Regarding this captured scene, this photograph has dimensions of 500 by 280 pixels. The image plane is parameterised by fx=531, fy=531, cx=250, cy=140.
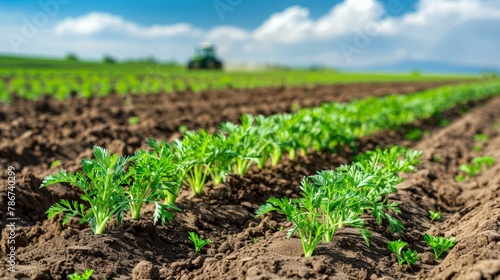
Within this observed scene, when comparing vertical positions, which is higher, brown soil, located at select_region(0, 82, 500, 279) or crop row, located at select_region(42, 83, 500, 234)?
crop row, located at select_region(42, 83, 500, 234)

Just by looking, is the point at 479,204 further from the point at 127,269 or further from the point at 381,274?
the point at 127,269

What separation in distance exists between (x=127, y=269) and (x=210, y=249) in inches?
30.6

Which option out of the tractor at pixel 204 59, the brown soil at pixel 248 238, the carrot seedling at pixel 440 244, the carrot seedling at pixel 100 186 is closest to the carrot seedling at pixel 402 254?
the brown soil at pixel 248 238

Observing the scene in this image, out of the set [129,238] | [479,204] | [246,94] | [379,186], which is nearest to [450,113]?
[246,94]

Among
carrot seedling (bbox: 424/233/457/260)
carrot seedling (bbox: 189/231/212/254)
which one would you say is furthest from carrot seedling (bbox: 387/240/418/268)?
carrot seedling (bbox: 189/231/212/254)

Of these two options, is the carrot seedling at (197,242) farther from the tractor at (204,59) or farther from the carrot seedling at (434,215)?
the tractor at (204,59)

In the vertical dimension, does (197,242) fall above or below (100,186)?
below

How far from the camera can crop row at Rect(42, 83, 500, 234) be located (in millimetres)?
4488

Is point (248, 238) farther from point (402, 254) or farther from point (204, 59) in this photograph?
point (204, 59)

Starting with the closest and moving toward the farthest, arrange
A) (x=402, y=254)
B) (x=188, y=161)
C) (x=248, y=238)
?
1. (x=402, y=254)
2. (x=248, y=238)
3. (x=188, y=161)

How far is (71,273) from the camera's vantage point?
397 centimetres

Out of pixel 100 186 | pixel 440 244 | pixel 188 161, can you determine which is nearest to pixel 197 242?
pixel 188 161

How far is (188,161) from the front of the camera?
5117 mm

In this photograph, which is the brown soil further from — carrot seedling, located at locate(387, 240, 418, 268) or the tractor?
the tractor
